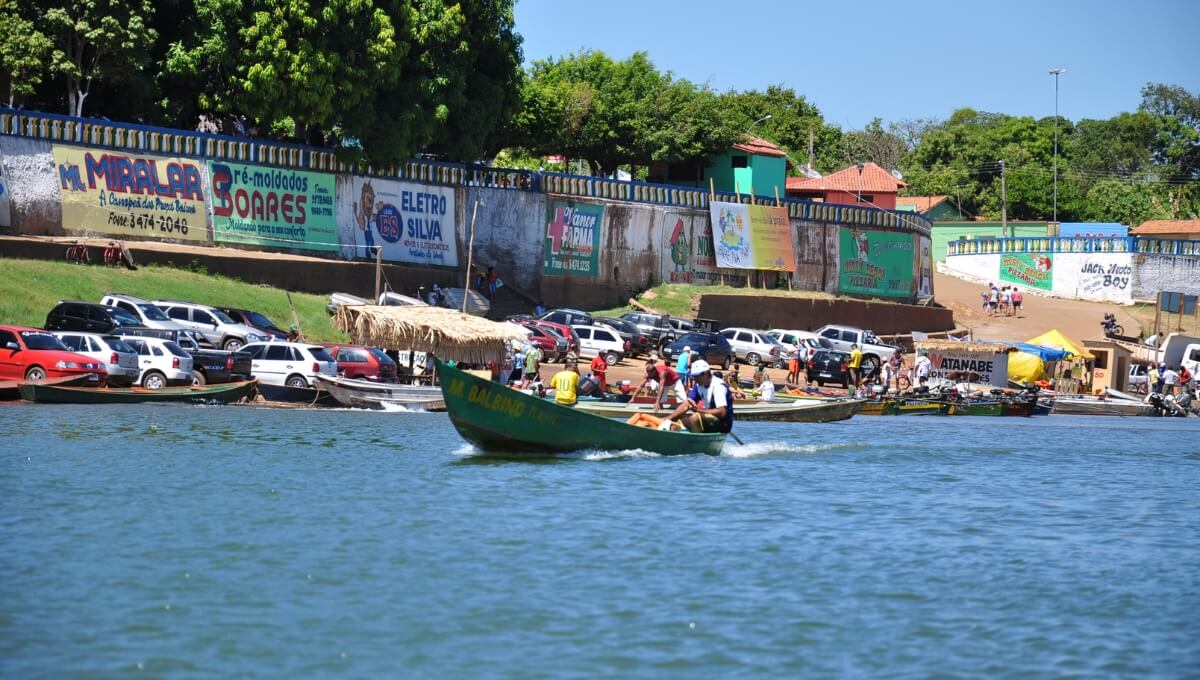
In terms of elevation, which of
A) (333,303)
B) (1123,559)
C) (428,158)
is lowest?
(1123,559)

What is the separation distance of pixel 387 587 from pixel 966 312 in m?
53.1

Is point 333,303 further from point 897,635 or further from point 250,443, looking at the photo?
point 897,635

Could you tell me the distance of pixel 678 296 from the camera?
51281 millimetres

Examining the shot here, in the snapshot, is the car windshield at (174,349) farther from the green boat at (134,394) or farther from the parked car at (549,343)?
the parked car at (549,343)

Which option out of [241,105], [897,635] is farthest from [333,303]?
[897,635]

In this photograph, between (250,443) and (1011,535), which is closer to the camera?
(1011,535)

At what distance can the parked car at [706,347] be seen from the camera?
142 feet

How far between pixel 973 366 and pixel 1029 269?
93.3 ft

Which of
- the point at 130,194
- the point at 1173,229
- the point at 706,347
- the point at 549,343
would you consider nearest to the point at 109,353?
the point at 130,194

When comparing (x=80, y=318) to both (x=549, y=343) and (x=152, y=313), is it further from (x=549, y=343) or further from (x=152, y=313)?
(x=549, y=343)

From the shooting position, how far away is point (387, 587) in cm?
1487

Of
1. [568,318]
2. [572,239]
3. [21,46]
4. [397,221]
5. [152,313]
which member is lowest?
[568,318]

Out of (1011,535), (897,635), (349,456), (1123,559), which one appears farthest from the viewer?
(349,456)

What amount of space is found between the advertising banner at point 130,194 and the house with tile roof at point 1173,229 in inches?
2226
